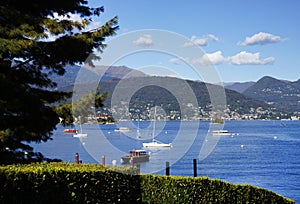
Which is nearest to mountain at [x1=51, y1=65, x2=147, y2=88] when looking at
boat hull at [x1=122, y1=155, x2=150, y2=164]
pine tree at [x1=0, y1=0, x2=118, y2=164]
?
pine tree at [x1=0, y1=0, x2=118, y2=164]

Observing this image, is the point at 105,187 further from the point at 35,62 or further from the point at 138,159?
the point at 138,159

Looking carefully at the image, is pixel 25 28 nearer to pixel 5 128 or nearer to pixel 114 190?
pixel 5 128

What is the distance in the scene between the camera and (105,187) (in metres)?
10.6

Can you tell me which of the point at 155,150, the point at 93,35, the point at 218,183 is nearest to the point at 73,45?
the point at 93,35

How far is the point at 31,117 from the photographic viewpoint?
589 inches

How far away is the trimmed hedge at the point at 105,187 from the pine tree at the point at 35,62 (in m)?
3.71

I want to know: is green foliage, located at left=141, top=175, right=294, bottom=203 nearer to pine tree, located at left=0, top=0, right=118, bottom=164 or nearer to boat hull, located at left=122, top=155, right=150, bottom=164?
pine tree, located at left=0, top=0, right=118, bottom=164

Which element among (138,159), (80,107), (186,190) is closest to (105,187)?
(186,190)

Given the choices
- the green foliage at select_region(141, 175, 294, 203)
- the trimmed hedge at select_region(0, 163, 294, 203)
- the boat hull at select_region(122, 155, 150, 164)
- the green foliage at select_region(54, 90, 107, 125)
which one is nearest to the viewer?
the trimmed hedge at select_region(0, 163, 294, 203)

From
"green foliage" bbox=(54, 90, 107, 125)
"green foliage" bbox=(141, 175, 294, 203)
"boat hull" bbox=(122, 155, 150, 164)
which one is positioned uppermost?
"green foliage" bbox=(54, 90, 107, 125)

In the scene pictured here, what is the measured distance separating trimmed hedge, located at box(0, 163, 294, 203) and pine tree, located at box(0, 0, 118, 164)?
3.71m

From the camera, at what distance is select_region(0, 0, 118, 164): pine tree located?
14062mm

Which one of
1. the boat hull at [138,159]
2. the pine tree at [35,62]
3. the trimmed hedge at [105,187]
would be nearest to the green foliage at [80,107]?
the pine tree at [35,62]

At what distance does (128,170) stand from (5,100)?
14.5 ft
